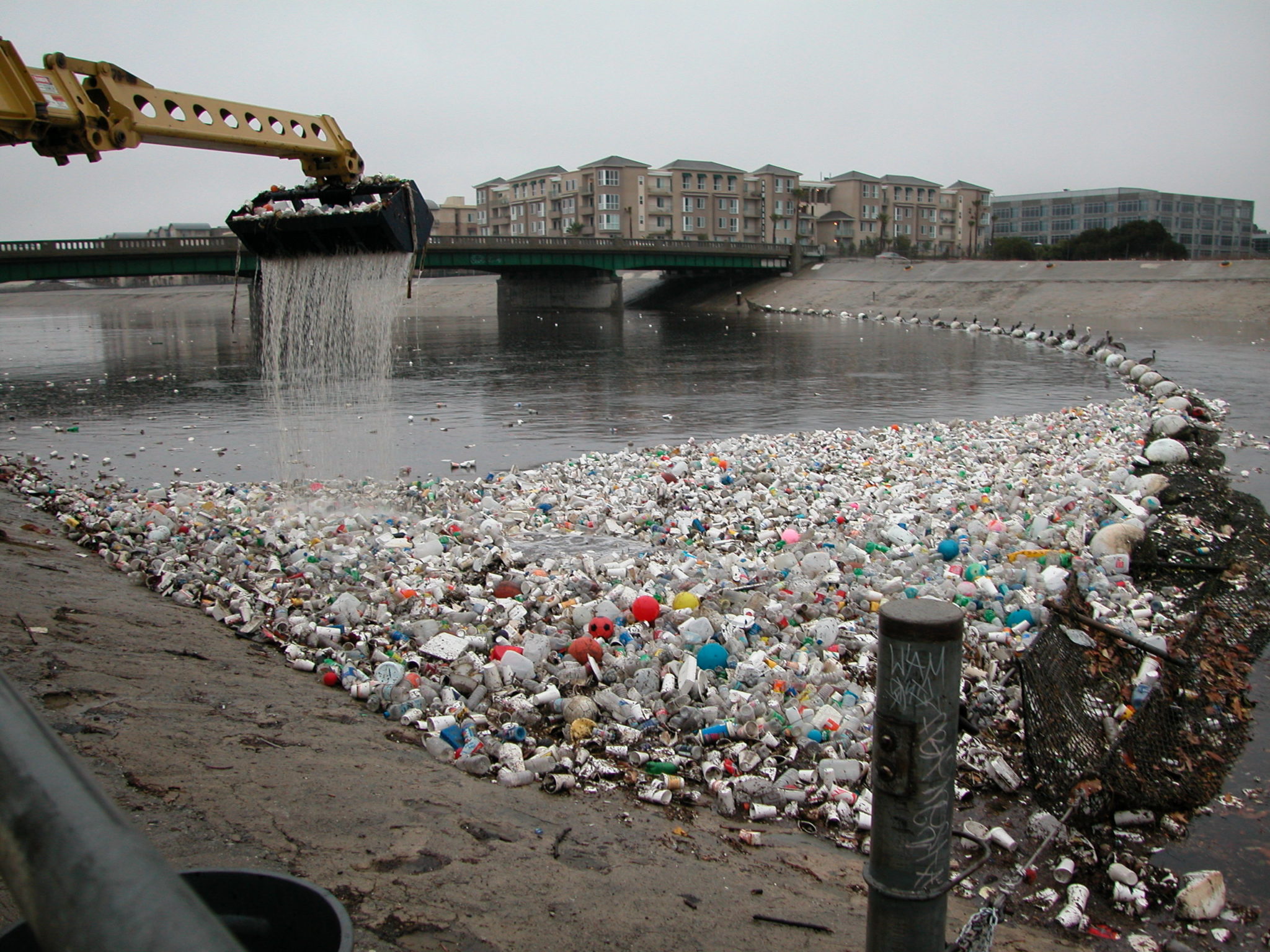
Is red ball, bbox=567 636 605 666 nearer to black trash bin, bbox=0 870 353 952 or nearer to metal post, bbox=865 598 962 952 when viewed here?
metal post, bbox=865 598 962 952

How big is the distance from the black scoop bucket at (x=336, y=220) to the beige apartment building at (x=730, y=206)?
300ft

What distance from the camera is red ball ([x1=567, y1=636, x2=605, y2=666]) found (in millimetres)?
5898

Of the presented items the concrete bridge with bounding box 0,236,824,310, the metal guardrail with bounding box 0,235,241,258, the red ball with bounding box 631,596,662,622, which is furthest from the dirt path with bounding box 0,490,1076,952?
the metal guardrail with bounding box 0,235,241,258

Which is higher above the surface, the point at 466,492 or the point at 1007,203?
the point at 1007,203

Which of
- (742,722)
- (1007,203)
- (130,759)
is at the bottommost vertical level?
(742,722)

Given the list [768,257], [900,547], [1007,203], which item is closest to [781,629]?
[900,547]

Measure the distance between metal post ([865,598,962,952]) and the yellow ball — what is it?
149 inches

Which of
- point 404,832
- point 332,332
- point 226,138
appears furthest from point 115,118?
point 404,832

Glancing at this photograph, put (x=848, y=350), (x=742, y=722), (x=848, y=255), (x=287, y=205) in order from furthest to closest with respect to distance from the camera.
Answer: (x=848, y=255) → (x=848, y=350) → (x=287, y=205) → (x=742, y=722)

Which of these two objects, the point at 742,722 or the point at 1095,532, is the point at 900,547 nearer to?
the point at 1095,532

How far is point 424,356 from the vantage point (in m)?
32.7

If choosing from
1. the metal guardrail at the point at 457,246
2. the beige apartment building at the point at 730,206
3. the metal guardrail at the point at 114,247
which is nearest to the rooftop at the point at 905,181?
the beige apartment building at the point at 730,206

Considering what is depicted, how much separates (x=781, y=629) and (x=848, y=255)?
73.5 meters

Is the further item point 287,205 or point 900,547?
point 287,205
